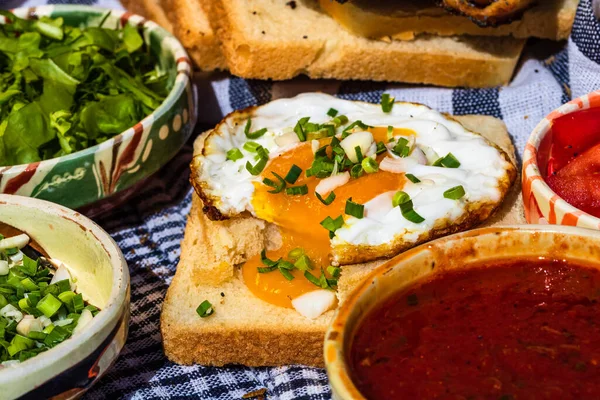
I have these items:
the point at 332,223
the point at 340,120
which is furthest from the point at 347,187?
the point at 340,120

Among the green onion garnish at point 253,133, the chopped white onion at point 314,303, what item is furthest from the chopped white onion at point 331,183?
the green onion garnish at point 253,133

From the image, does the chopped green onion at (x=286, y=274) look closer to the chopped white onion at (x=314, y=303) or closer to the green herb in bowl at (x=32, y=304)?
the chopped white onion at (x=314, y=303)

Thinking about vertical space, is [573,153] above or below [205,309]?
above

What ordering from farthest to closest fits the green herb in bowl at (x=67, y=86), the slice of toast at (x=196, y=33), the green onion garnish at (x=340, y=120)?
the slice of toast at (x=196, y=33) → the green herb in bowl at (x=67, y=86) → the green onion garnish at (x=340, y=120)

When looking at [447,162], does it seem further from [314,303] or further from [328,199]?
[314,303]

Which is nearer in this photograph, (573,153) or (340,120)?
(573,153)
